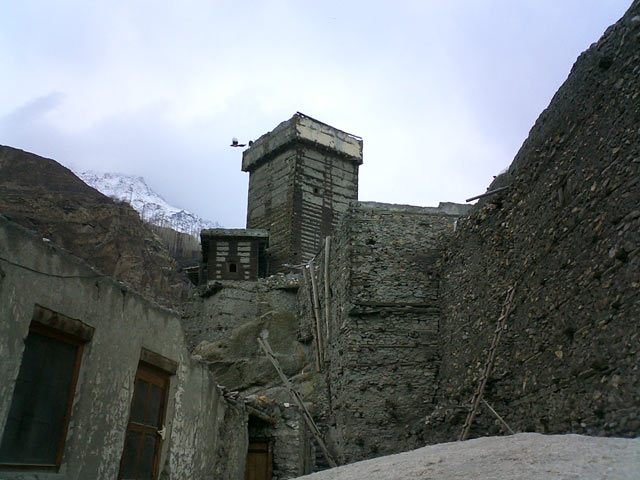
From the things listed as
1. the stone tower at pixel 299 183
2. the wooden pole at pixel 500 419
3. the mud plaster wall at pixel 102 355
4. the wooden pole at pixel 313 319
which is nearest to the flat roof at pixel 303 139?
the stone tower at pixel 299 183

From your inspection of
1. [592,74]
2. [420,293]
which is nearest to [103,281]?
[592,74]

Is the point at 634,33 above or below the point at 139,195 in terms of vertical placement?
below

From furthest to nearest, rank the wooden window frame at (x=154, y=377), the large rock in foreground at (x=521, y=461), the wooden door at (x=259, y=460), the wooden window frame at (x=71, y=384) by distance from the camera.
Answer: the wooden door at (x=259, y=460) < the wooden window frame at (x=154, y=377) < the wooden window frame at (x=71, y=384) < the large rock in foreground at (x=521, y=461)

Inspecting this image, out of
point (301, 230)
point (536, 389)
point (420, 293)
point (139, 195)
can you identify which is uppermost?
point (139, 195)

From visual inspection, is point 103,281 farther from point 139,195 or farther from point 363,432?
point 139,195

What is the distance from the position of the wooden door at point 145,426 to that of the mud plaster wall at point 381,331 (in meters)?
6.23

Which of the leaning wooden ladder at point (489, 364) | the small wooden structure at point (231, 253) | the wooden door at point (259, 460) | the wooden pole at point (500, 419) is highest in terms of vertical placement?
the small wooden structure at point (231, 253)

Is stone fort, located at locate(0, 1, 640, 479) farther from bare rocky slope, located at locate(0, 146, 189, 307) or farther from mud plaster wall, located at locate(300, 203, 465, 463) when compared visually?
bare rocky slope, located at locate(0, 146, 189, 307)

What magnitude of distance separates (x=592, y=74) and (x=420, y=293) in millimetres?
7559

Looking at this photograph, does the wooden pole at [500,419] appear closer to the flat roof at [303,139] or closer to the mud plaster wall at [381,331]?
the mud plaster wall at [381,331]

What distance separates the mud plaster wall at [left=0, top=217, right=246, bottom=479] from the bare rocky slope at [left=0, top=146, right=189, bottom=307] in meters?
16.9

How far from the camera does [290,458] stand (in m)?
12.7

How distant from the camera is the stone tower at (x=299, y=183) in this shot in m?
29.6

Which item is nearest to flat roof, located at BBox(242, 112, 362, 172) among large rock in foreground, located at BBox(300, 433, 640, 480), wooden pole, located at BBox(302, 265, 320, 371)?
wooden pole, located at BBox(302, 265, 320, 371)
